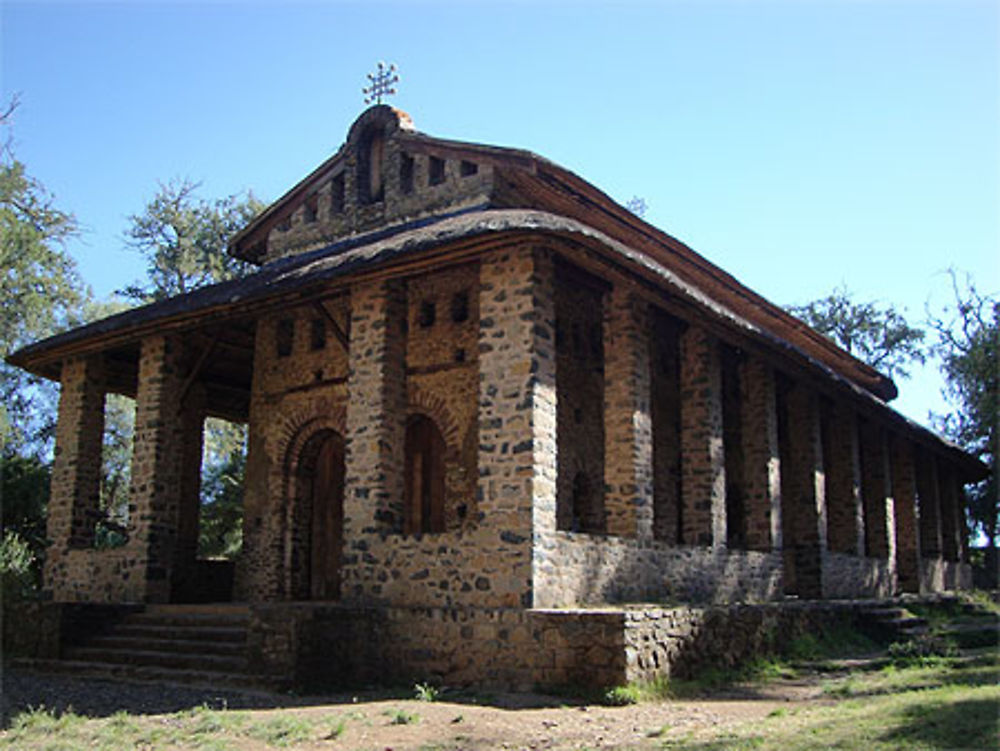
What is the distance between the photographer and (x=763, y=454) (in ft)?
48.6

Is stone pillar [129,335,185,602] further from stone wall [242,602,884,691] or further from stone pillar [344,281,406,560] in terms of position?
stone wall [242,602,884,691]

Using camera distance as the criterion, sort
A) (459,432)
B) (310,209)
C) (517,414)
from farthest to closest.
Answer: (310,209) < (459,432) < (517,414)

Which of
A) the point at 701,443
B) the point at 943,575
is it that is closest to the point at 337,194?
the point at 701,443

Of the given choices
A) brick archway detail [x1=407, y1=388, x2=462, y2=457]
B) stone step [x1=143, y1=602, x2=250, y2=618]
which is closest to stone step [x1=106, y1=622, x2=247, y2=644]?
stone step [x1=143, y1=602, x2=250, y2=618]

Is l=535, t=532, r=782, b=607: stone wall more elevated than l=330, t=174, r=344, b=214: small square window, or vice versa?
l=330, t=174, r=344, b=214: small square window

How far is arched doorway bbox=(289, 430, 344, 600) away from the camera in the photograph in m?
14.3

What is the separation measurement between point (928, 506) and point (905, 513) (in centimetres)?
252

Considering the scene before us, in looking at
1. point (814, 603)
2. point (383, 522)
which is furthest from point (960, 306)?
point (383, 522)

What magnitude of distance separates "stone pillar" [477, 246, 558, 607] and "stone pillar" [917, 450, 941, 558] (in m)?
16.9

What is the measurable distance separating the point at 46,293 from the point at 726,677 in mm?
24134

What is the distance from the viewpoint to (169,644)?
36.2 feet

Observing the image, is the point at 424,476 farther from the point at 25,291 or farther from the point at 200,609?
the point at 25,291

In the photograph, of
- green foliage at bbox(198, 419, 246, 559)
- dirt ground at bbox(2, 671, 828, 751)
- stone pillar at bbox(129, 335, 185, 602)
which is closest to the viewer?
dirt ground at bbox(2, 671, 828, 751)

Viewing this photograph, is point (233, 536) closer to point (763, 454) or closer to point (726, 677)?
point (763, 454)
